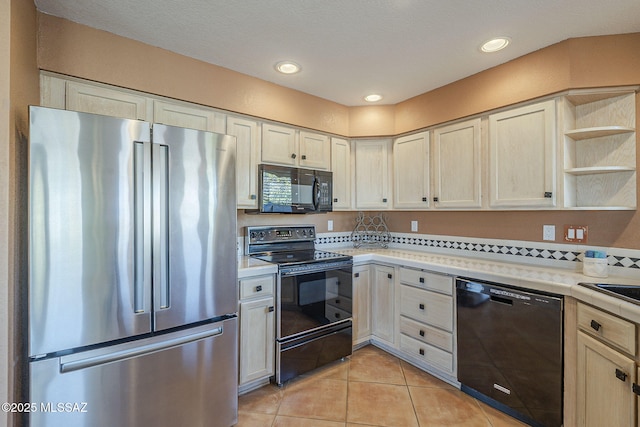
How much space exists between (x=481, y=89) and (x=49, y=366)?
319 centimetres

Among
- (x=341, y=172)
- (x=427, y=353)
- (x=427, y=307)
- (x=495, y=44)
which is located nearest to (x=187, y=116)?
(x=341, y=172)

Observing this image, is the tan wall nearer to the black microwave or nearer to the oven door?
the black microwave

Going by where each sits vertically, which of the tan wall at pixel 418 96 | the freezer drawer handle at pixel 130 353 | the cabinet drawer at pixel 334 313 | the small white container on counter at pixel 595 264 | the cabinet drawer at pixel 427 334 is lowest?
the cabinet drawer at pixel 427 334

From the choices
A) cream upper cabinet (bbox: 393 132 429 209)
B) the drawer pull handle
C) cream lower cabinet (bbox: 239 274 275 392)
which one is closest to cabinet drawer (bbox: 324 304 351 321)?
cream lower cabinet (bbox: 239 274 275 392)

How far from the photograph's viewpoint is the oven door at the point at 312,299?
2.16m

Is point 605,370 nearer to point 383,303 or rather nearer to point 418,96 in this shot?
point 383,303

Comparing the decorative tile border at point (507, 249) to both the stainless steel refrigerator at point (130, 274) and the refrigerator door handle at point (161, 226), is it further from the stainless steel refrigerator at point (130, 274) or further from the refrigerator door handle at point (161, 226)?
the refrigerator door handle at point (161, 226)

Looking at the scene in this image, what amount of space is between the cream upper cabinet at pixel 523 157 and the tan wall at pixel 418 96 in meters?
0.14

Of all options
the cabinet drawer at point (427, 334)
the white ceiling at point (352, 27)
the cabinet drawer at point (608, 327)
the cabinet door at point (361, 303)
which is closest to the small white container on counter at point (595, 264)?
the cabinet drawer at point (608, 327)

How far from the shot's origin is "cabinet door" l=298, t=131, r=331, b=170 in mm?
2784

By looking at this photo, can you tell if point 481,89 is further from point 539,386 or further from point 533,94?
point 539,386

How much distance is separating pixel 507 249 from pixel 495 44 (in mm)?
1569

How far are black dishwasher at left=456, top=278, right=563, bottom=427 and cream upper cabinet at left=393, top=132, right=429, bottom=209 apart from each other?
39.2 inches

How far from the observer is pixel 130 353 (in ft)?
4.76
